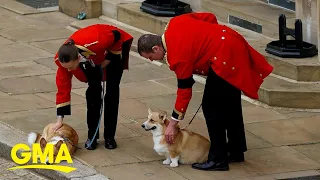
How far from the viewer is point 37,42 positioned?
14398 mm

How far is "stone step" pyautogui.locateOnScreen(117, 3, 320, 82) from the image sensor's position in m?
11.6

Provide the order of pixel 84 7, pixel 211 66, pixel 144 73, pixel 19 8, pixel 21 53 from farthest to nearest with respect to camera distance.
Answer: pixel 19 8 < pixel 84 7 < pixel 21 53 < pixel 144 73 < pixel 211 66

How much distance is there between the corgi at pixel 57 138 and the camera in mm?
9469

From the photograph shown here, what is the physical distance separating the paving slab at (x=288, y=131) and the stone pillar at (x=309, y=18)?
5.00ft

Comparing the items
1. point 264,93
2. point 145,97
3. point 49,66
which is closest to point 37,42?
point 49,66

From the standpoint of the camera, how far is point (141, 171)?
367 inches

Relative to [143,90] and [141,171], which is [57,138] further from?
[143,90]

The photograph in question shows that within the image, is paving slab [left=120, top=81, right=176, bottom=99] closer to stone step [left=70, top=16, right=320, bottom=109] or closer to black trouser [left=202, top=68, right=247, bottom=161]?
stone step [left=70, top=16, right=320, bottom=109]

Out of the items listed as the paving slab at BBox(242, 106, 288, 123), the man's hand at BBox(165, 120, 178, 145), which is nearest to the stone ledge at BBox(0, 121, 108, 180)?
the man's hand at BBox(165, 120, 178, 145)

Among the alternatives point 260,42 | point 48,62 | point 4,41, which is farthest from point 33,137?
point 4,41

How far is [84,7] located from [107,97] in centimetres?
574

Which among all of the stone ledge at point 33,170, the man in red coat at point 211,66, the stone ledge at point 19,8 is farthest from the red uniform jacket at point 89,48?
the stone ledge at point 19,8

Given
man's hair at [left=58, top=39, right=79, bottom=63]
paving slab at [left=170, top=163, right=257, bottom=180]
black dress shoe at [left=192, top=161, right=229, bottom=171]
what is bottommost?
paving slab at [left=170, top=163, right=257, bottom=180]

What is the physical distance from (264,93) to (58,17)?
538 centimetres
